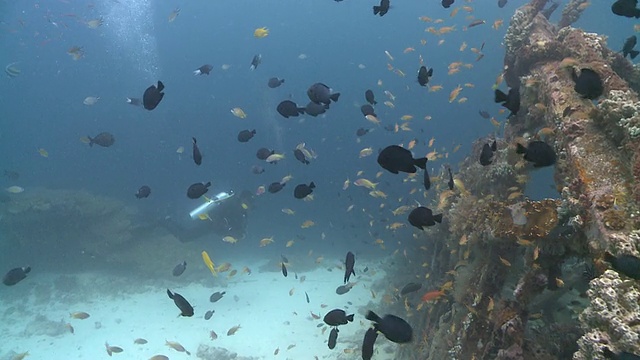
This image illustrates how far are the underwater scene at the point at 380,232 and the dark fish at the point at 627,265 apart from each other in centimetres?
2

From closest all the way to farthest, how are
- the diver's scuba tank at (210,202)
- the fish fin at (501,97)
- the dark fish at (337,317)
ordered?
the dark fish at (337,317), the fish fin at (501,97), the diver's scuba tank at (210,202)

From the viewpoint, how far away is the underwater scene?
422 cm

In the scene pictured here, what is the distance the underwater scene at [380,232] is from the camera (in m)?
4.22

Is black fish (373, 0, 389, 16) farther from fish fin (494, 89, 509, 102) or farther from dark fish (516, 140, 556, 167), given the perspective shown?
dark fish (516, 140, 556, 167)

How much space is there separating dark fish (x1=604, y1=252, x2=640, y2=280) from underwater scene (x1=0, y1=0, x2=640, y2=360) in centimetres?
2

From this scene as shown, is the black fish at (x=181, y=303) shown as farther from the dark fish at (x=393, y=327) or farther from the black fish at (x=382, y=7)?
the black fish at (x=382, y=7)

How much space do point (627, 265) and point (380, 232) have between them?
25900 mm

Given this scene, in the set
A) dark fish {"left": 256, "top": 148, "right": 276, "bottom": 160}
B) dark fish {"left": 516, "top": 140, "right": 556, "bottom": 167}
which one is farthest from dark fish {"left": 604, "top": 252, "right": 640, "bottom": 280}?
dark fish {"left": 256, "top": 148, "right": 276, "bottom": 160}

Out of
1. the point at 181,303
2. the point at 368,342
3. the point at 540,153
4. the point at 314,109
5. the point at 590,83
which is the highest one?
the point at 590,83

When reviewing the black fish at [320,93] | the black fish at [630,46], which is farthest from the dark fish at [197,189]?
the black fish at [630,46]

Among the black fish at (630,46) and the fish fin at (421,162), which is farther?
the black fish at (630,46)

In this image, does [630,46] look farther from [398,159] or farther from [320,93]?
[398,159]

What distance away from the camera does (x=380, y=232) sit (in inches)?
1122

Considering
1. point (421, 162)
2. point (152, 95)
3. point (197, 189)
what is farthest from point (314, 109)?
point (421, 162)
